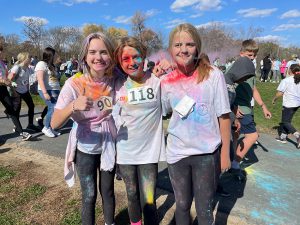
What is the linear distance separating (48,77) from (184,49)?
14.8 ft

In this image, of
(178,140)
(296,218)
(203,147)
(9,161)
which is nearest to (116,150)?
(178,140)

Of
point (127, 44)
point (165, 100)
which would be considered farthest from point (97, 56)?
point (165, 100)

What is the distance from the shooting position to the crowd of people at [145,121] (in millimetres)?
2219

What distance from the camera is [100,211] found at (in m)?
3.29

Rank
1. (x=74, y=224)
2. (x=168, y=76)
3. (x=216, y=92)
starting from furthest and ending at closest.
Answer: (x=74, y=224), (x=168, y=76), (x=216, y=92)

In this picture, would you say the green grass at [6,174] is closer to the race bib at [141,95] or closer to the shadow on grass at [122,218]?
the shadow on grass at [122,218]

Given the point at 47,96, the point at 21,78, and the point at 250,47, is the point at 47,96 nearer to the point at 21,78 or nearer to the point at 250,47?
the point at 21,78

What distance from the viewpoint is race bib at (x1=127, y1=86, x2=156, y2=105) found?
2412 mm

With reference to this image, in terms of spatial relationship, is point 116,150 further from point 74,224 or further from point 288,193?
point 288,193

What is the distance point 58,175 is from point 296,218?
3.11 meters

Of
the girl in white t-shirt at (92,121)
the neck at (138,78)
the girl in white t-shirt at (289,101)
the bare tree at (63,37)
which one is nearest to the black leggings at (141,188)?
the girl in white t-shirt at (92,121)

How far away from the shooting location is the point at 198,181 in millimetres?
2289

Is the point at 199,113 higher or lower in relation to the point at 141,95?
lower

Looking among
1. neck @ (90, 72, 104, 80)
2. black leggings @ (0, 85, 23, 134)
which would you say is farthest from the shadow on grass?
black leggings @ (0, 85, 23, 134)
